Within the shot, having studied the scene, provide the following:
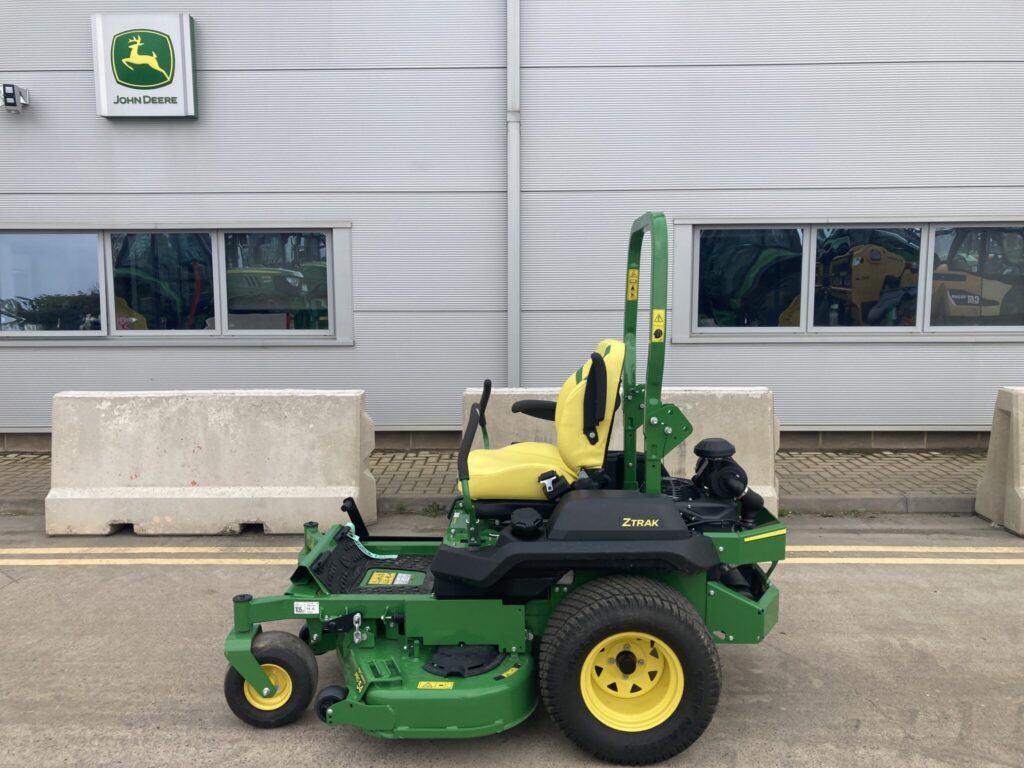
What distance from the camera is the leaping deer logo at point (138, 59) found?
7.96m

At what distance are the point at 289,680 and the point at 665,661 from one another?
1614 mm

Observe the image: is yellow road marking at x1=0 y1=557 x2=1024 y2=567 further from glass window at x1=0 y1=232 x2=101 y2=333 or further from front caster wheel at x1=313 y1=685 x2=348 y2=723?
glass window at x1=0 y1=232 x2=101 y2=333

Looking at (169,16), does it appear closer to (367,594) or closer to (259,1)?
(259,1)

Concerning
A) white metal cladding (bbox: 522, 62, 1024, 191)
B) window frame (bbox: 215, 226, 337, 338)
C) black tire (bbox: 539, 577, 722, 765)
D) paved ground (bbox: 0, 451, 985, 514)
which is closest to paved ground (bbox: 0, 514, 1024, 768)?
black tire (bbox: 539, 577, 722, 765)

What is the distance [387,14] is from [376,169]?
164 centimetres

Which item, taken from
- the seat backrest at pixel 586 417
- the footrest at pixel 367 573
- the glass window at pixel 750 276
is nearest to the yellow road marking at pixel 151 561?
the footrest at pixel 367 573

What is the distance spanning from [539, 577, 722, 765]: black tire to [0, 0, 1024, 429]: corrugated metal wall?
5.59m

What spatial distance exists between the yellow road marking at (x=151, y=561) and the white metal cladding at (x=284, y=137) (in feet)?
14.7

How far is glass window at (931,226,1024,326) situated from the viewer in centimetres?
840

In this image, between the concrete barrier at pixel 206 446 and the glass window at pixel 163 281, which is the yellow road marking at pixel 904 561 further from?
the glass window at pixel 163 281

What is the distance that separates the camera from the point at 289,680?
3.25 meters

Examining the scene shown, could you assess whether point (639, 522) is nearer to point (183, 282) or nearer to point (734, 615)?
point (734, 615)

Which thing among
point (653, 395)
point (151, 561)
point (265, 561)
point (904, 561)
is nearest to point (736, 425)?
point (904, 561)

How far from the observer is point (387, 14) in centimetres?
807
